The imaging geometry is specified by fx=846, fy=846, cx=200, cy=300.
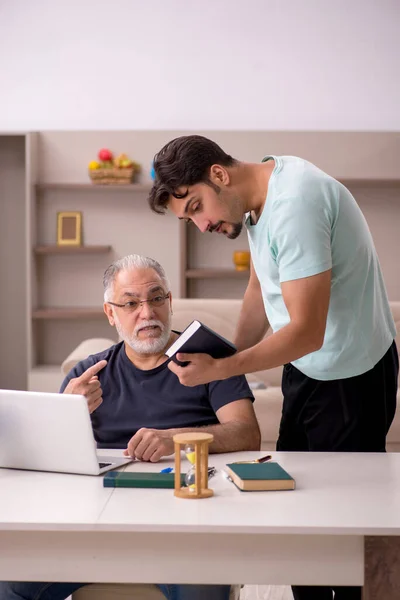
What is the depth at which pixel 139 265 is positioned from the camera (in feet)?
7.57

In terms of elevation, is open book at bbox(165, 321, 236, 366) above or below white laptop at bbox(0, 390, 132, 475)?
above

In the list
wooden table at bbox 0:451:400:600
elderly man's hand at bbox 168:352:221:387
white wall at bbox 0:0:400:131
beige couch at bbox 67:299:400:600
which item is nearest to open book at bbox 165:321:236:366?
elderly man's hand at bbox 168:352:221:387

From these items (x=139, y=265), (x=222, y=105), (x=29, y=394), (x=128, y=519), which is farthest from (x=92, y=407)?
(x=222, y=105)

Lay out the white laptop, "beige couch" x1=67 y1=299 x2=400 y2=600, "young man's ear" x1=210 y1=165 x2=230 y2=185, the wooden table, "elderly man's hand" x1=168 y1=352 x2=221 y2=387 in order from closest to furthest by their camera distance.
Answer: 1. the wooden table
2. the white laptop
3. "elderly man's hand" x1=168 y1=352 x2=221 y2=387
4. "young man's ear" x1=210 y1=165 x2=230 y2=185
5. "beige couch" x1=67 y1=299 x2=400 y2=600

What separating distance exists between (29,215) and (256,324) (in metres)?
3.76

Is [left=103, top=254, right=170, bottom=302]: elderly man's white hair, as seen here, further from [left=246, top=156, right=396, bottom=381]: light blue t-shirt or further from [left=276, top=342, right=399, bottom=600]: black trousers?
[left=276, top=342, right=399, bottom=600]: black trousers

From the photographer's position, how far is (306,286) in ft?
6.06

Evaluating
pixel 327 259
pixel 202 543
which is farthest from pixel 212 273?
pixel 202 543

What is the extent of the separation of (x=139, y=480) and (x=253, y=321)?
2.63ft

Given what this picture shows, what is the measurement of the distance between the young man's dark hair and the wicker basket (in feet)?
12.7

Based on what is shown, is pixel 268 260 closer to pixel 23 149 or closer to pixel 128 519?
pixel 128 519

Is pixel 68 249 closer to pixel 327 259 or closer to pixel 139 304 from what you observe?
pixel 139 304

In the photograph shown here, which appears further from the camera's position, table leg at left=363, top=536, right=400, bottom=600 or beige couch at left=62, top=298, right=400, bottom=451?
beige couch at left=62, top=298, right=400, bottom=451

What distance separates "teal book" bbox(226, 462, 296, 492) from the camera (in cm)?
159
